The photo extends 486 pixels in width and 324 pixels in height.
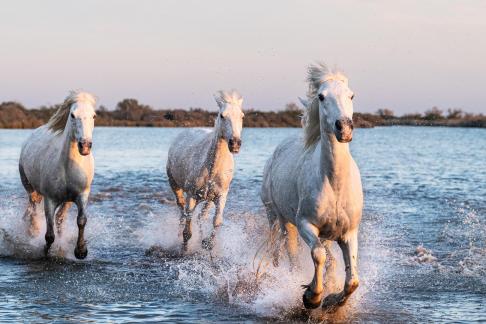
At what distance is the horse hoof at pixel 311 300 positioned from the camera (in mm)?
6789

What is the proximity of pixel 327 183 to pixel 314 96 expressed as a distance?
0.79 metres

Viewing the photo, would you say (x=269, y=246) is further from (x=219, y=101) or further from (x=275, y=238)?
(x=219, y=101)

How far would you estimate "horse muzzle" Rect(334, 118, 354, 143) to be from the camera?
6098 mm

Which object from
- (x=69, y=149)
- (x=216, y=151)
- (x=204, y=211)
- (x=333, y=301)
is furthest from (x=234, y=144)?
(x=333, y=301)

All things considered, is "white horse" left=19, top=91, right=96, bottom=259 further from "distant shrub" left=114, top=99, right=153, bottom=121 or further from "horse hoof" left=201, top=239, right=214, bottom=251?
"distant shrub" left=114, top=99, right=153, bottom=121

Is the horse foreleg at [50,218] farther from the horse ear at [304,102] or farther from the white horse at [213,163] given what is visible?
the horse ear at [304,102]

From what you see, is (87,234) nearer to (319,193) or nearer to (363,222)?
(363,222)

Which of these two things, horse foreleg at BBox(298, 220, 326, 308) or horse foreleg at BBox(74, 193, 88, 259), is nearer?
horse foreleg at BBox(298, 220, 326, 308)

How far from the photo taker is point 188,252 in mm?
11070

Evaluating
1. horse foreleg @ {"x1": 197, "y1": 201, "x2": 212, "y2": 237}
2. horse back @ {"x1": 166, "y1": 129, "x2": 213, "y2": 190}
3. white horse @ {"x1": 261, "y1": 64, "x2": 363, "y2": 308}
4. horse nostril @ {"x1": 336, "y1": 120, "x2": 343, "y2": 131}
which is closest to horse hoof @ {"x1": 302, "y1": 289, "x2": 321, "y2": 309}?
white horse @ {"x1": 261, "y1": 64, "x2": 363, "y2": 308}

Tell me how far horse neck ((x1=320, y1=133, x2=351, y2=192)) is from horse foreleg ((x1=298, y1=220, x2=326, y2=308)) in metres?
0.41

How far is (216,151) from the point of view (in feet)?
34.7

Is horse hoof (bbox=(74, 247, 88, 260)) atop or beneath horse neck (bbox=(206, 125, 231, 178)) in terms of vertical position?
beneath

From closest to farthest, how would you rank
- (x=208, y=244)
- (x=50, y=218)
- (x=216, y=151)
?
(x=50, y=218), (x=208, y=244), (x=216, y=151)
